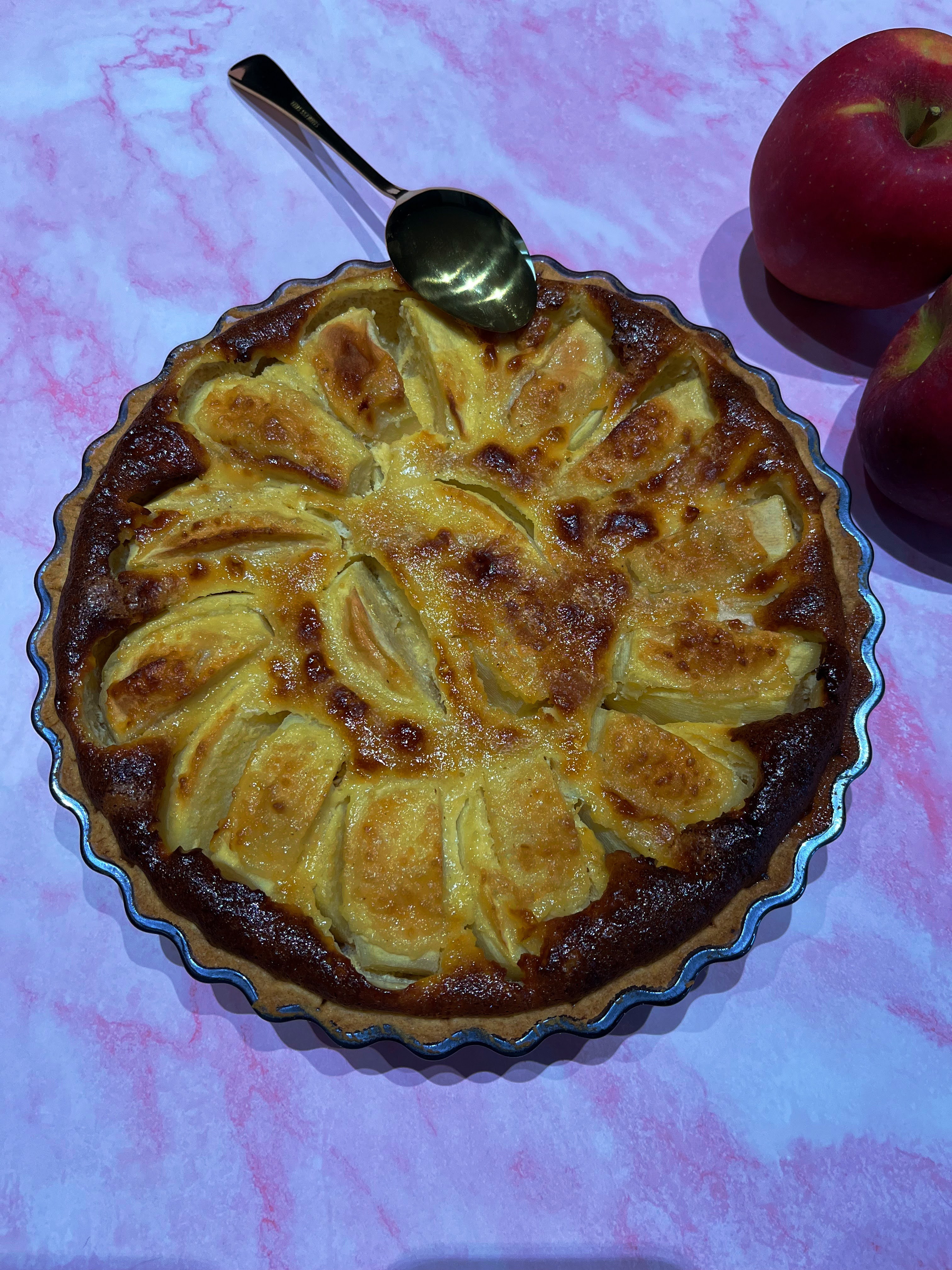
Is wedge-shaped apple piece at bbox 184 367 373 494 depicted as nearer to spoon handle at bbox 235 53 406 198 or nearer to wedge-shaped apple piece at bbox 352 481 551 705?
wedge-shaped apple piece at bbox 352 481 551 705

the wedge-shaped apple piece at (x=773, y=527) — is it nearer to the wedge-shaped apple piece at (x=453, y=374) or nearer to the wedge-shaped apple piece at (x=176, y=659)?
the wedge-shaped apple piece at (x=453, y=374)

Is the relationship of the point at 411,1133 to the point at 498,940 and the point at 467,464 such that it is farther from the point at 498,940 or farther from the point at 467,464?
the point at 467,464

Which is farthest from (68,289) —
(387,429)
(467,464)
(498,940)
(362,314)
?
(498,940)

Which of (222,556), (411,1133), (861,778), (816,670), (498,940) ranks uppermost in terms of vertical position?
(222,556)

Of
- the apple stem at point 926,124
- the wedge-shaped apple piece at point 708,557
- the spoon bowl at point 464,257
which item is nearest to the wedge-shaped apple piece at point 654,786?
the wedge-shaped apple piece at point 708,557

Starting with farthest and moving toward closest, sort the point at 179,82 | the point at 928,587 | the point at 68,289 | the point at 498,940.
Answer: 1. the point at 179,82
2. the point at 68,289
3. the point at 928,587
4. the point at 498,940

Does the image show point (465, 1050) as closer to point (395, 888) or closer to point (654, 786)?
point (395, 888)
